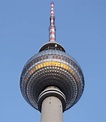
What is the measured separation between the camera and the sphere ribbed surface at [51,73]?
45344 millimetres

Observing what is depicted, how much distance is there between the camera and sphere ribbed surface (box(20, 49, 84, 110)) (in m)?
45.3

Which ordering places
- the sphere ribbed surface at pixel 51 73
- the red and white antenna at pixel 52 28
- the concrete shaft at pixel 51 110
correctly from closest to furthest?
the concrete shaft at pixel 51 110 → the sphere ribbed surface at pixel 51 73 → the red and white antenna at pixel 52 28

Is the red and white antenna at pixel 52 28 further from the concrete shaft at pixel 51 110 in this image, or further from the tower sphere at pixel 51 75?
the concrete shaft at pixel 51 110

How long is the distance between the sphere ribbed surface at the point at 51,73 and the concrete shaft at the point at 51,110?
10.5 feet

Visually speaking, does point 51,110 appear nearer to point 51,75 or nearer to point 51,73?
point 51,75

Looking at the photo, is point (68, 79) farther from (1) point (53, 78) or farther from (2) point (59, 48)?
(2) point (59, 48)

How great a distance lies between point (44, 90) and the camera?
44.4 m

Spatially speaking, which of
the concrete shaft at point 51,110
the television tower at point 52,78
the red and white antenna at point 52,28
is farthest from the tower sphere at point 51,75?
the red and white antenna at point 52,28

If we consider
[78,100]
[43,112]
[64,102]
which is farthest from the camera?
[78,100]

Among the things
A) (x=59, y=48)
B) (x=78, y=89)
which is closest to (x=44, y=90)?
(x=78, y=89)

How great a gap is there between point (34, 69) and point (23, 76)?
233 centimetres

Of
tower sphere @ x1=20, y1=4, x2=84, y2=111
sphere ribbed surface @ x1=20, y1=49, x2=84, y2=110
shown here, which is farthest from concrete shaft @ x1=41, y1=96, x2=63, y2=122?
sphere ribbed surface @ x1=20, y1=49, x2=84, y2=110

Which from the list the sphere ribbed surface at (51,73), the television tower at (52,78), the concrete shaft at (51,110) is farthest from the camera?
the sphere ribbed surface at (51,73)

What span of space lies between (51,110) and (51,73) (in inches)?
258
